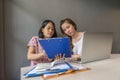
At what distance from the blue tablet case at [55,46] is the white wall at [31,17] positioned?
93 centimetres

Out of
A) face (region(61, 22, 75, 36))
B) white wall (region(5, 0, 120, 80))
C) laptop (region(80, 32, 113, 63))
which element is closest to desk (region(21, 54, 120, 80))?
laptop (region(80, 32, 113, 63))

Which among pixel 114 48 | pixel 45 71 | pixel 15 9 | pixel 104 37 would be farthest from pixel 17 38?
pixel 114 48

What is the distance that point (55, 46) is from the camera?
4.56ft

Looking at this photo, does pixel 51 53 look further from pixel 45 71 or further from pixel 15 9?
pixel 15 9

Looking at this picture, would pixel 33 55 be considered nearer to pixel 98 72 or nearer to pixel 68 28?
pixel 68 28

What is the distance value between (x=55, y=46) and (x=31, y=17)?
3.21 ft

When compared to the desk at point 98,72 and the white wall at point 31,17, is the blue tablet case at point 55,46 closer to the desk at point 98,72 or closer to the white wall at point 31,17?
the desk at point 98,72

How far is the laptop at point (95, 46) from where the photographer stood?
144 cm

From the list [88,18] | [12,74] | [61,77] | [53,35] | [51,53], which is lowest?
[12,74]

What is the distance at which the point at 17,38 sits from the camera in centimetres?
218

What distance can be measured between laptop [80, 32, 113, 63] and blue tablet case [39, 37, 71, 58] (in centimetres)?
17

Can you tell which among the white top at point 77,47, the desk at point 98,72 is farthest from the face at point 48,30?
the desk at point 98,72

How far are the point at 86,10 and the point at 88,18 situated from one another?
0.14m

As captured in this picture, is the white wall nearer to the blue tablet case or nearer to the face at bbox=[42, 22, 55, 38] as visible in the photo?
the face at bbox=[42, 22, 55, 38]
